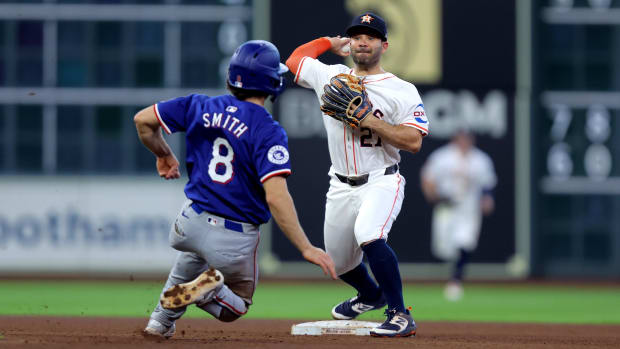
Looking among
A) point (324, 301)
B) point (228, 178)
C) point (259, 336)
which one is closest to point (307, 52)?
point (228, 178)

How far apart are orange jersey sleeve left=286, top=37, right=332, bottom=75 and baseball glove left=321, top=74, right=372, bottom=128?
1.41 feet

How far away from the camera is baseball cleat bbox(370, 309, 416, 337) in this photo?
6.07m

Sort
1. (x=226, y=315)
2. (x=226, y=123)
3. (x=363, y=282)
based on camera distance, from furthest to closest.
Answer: (x=363, y=282)
(x=226, y=315)
(x=226, y=123)

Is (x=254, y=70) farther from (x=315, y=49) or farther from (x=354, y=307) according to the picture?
(x=354, y=307)

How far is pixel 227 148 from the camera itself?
17.5 feet

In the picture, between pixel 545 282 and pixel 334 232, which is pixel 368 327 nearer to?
pixel 334 232

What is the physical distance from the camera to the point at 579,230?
14.5 meters

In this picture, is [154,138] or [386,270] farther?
[386,270]

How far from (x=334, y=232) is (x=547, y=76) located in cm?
909

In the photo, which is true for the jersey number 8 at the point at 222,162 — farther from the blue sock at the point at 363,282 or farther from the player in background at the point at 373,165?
the blue sock at the point at 363,282

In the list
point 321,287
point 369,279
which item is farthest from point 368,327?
point 321,287

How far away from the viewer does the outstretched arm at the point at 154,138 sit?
17.8ft

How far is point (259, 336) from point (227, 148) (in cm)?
170

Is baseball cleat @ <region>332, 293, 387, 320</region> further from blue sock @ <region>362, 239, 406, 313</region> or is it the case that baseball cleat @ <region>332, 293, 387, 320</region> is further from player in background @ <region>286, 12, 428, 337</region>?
blue sock @ <region>362, 239, 406, 313</region>
